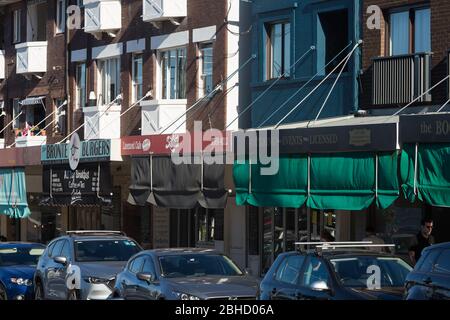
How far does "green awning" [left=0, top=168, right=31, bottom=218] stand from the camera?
1395 inches

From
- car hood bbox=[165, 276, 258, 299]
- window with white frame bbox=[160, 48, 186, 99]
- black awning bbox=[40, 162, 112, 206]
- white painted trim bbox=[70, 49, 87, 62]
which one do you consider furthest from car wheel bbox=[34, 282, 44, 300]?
white painted trim bbox=[70, 49, 87, 62]

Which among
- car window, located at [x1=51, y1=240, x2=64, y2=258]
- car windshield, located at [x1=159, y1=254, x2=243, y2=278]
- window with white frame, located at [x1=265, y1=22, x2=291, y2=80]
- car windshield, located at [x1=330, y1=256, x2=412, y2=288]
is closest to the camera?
car windshield, located at [x1=330, y1=256, x2=412, y2=288]

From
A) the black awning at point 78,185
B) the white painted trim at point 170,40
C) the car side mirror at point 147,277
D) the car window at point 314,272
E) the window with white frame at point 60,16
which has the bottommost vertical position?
the car side mirror at point 147,277

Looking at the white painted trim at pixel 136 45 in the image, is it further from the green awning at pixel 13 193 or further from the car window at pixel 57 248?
the car window at pixel 57 248

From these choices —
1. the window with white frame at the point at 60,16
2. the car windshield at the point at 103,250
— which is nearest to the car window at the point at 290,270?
the car windshield at the point at 103,250

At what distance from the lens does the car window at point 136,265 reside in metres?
17.9

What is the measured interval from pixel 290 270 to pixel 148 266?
313 centimetres

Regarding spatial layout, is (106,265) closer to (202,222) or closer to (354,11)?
(354,11)

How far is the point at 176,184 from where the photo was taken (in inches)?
1061

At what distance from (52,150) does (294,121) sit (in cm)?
949

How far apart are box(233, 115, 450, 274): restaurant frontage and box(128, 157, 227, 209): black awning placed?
131 centimetres

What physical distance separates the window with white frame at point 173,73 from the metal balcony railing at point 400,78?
859 cm

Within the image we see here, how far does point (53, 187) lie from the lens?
→ 110 ft

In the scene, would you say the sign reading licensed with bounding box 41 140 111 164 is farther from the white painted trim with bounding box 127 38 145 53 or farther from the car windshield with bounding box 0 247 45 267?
the car windshield with bounding box 0 247 45 267
